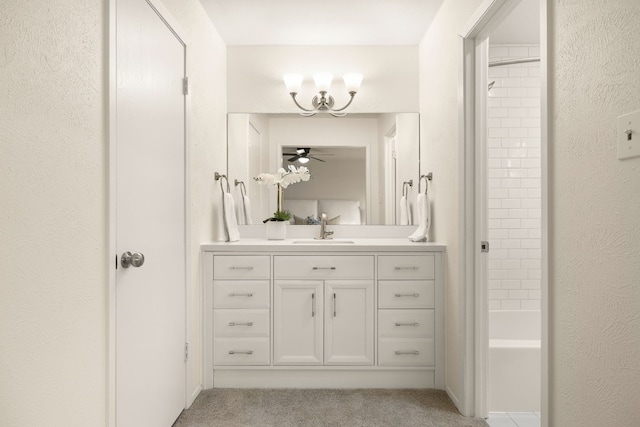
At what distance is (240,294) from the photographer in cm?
265

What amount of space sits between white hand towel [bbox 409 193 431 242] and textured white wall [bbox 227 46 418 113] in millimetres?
805

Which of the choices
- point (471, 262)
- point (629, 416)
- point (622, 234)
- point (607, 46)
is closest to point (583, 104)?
point (607, 46)

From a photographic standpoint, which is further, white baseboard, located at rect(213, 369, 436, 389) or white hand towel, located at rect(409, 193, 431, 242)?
white hand towel, located at rect(409, 193, 431, 242)

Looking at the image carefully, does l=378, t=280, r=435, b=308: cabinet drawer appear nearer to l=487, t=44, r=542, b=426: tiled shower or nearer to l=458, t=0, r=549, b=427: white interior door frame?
l=458, t=0, r=549, b=427: white interior door frame

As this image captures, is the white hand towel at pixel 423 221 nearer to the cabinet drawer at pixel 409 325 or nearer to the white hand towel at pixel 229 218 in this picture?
the cabinet drawer at pixel 409 325

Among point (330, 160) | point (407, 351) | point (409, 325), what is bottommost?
point (407, 351)

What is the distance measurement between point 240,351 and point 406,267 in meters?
1.11

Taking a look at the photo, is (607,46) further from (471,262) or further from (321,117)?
(321,117)

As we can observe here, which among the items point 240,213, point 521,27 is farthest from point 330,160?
point 521,27

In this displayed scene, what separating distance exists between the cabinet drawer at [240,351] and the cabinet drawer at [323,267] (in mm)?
420

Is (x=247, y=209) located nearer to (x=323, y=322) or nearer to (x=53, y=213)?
(x=323, y=322)

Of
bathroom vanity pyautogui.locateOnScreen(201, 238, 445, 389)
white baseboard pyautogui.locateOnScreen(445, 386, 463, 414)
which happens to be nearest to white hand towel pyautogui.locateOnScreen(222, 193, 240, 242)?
bathroom vanity pyautogui.locateOnScreen(201, 238, 445, 389)

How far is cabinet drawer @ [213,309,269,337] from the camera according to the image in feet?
8.70

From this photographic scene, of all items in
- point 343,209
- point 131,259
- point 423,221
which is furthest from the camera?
point 343,209
